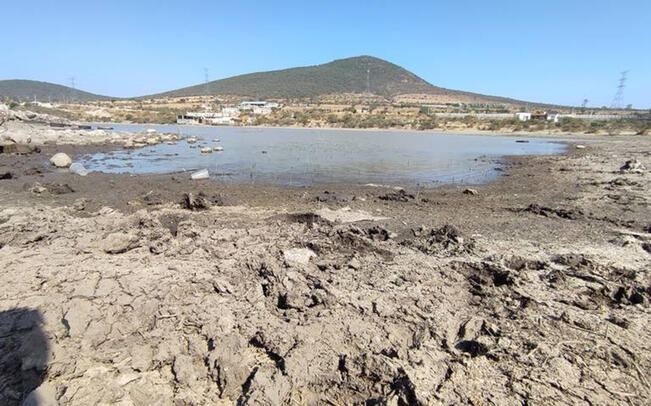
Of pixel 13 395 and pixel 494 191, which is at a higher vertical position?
pixel 13 395

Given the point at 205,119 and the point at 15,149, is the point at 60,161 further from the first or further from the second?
the point at 205,119

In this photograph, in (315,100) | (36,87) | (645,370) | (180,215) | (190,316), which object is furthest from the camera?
(36,87)

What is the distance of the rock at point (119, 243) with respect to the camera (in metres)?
5.12

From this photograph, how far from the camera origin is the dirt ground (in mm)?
2746

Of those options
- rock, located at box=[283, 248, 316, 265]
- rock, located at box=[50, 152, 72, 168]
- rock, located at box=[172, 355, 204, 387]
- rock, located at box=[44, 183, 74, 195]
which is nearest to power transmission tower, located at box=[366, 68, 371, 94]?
rock, located at box=[50, 152, 72, 168]

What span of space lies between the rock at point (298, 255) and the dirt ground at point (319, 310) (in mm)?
29

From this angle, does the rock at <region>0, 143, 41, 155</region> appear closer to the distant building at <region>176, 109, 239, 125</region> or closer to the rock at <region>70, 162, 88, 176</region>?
the rock at <region>70, 162, 88, 176</region>

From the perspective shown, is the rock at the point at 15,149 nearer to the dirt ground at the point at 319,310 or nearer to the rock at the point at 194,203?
the dirt ground at the point at 319,310

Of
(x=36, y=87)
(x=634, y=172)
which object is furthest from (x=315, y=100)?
(x=36, y=87)

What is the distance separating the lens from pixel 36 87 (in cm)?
19325

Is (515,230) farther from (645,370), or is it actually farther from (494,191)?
(494,191)

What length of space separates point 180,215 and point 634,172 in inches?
658

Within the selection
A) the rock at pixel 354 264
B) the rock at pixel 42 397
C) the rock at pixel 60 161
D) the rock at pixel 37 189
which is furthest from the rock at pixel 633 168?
the rock at pixel 60 161

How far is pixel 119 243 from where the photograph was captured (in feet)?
17.3
